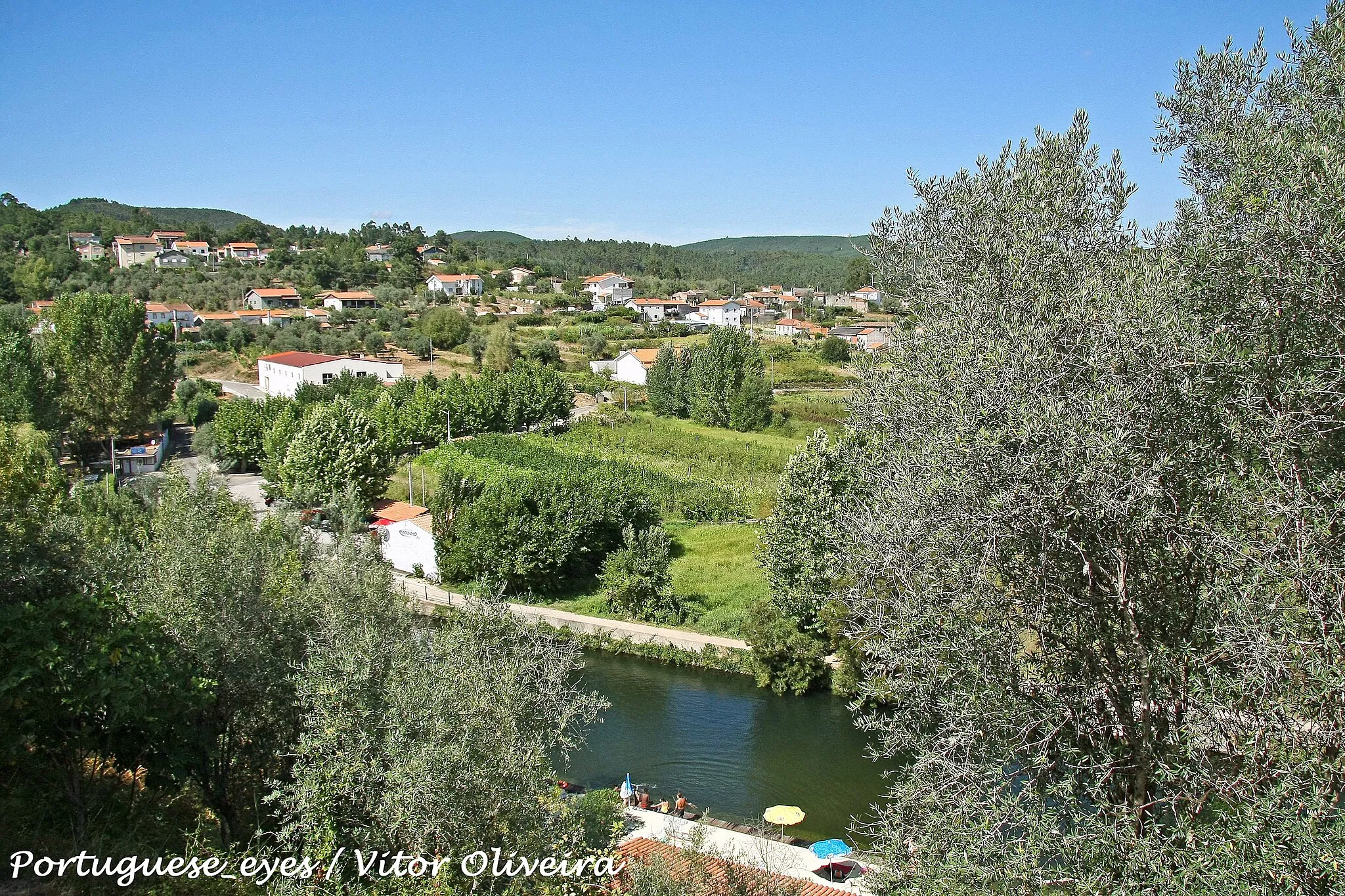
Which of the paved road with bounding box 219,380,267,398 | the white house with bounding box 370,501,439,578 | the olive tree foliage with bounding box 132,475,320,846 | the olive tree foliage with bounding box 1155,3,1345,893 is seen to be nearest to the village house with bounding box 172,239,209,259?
the paved road with bounding box 219,380,267,398

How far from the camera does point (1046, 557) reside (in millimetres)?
5238

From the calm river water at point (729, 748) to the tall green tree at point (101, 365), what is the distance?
2527 cm

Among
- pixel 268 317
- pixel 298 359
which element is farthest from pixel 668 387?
pixel 268 317

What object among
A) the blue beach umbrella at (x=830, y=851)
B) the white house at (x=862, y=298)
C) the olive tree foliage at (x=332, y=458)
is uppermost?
the white house at (x=862, y=298)

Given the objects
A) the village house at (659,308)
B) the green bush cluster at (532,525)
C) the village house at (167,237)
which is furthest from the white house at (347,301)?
the green bush cluster at (532,525)

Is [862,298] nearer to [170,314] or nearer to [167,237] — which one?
[170,314]

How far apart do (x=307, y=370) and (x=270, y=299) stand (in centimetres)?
2842

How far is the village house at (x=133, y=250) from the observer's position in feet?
271

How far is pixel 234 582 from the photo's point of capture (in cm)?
927

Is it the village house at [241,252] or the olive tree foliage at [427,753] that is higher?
the village house at [241,252]

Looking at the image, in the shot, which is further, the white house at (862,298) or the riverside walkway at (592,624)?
the white house at (862,298)

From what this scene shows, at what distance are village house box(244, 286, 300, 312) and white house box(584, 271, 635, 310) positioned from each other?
26490 mm

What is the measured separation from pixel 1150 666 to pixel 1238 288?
7.75 feet

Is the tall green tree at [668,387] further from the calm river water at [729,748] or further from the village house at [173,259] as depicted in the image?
the village house at [173,259]
